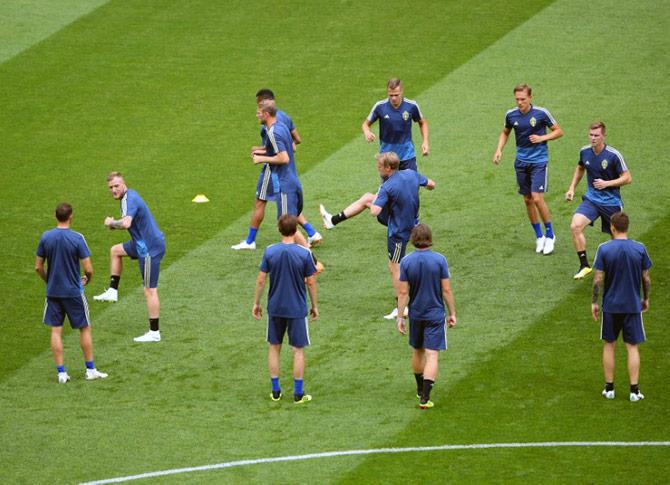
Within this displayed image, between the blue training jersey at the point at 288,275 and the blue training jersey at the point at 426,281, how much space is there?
104cm

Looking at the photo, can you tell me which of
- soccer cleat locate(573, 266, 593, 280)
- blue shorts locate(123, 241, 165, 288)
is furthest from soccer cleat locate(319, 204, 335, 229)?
blue shorts locate(123, 241, 165, 288)

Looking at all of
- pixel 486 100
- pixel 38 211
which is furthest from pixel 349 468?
pixel 486 100

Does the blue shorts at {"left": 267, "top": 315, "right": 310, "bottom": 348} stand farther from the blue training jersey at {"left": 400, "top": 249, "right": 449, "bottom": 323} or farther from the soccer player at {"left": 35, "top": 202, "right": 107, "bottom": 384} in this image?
the soccer player at {"left": 35, "top": 202, "right": 107, "bottom": 384}

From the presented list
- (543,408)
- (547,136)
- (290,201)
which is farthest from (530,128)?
(543,408)

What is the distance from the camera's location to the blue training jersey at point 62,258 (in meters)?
14.4

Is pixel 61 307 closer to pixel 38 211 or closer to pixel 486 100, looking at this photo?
pixel 38 211

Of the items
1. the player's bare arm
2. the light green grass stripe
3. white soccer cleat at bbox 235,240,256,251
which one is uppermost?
the light green grass stripe

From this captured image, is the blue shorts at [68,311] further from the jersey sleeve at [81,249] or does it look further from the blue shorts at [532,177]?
the blue shorts at [532,177]

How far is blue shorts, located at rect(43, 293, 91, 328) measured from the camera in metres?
14.5

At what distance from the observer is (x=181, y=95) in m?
24.3

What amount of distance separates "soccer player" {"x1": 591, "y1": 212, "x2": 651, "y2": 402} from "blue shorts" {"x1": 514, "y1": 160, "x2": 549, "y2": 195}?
4.46 meters

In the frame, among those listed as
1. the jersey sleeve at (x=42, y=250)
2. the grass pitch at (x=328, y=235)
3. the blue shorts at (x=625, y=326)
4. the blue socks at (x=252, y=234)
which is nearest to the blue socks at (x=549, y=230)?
the grass pitch at (x=328, y=235)

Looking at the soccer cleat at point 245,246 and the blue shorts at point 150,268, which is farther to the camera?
the soccer cleat at point 245,246

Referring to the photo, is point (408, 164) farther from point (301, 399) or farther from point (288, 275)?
point (301, 399)
